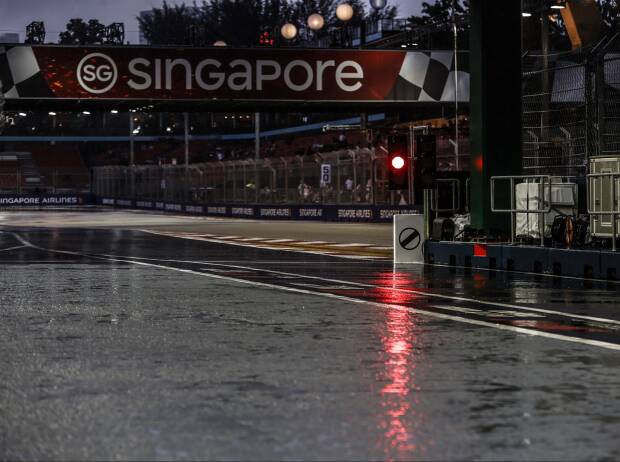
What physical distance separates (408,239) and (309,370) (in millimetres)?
15217

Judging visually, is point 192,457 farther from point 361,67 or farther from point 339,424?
point 361,67

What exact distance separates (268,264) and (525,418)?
1618 centimetres

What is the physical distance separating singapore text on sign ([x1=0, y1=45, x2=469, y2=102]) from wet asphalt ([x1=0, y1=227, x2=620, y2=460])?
1928 centimetres

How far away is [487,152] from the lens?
22.9m

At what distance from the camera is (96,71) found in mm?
36406

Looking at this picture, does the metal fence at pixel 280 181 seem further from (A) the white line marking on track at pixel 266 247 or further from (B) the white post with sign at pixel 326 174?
(A) the white line marking on track at pixel 266 247

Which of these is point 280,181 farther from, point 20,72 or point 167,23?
point 167,23

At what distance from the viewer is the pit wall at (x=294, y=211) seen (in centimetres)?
4900

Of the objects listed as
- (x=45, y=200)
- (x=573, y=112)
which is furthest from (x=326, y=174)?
(x=45, y=200)

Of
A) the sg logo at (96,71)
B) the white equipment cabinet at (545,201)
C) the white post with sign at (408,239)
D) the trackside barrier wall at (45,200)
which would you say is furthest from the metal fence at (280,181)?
the white equipment cabinet at (545,201)

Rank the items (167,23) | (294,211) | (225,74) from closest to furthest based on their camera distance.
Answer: (225,74), (294,211), (167,23)


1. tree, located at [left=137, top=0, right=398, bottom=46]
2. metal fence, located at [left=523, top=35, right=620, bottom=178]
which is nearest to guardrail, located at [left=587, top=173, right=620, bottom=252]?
metal fence, located at [left=523, top=35, right=620, bottom=178]

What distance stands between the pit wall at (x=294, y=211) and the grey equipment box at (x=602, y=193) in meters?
25.7

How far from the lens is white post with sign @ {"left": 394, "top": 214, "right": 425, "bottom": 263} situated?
24109mm
